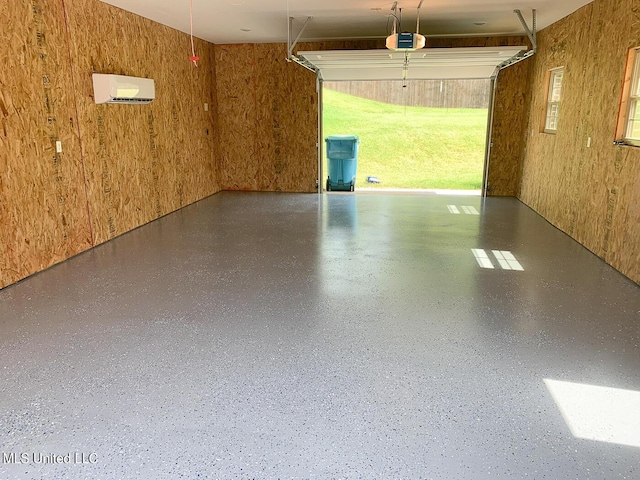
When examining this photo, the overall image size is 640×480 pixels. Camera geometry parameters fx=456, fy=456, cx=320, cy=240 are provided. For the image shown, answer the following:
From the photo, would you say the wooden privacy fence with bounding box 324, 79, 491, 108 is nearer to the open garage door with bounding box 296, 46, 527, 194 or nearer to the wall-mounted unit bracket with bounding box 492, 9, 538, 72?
the open garage door with bounding box 296, 46, 527, 194

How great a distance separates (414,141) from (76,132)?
11.1 metres

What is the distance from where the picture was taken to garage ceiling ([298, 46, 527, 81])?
6.09 metres

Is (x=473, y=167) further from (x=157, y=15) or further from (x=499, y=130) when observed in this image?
(x=157, y=15)

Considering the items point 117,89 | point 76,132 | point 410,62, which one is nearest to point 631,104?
point 410,62

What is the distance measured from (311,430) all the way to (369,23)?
596 cm

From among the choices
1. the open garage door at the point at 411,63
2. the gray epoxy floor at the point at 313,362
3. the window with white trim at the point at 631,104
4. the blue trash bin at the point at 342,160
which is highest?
the open garage door at the point at 411,63

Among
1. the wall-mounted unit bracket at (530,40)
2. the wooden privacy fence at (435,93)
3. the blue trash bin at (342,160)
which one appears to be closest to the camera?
the wall-mounted unit bracket at (530,40)

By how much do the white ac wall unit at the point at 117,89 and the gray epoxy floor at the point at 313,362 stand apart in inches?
67.7

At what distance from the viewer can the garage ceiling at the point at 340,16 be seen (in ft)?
17.6

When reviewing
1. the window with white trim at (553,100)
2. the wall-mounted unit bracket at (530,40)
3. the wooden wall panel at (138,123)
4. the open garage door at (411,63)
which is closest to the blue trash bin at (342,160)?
the open garage door at (411,63)

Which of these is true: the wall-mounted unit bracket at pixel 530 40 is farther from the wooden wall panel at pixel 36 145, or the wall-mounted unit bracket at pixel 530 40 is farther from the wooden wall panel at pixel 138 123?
the wooden wall panel at pixel 36 145

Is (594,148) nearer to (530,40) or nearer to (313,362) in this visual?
(530,40)

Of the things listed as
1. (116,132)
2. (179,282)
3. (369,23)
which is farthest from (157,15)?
(179,282)

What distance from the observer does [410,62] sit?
6.93m
